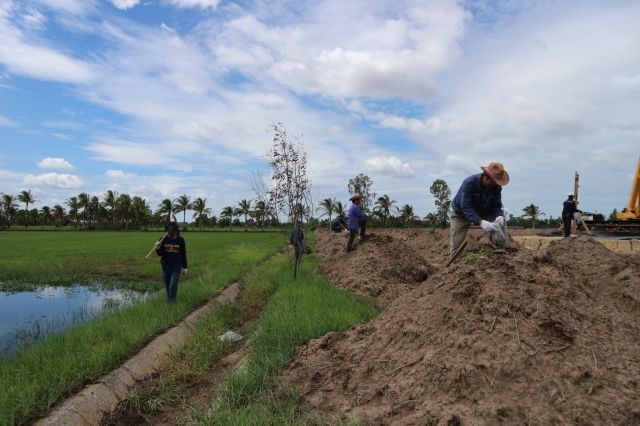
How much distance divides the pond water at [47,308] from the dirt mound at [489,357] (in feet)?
14.9

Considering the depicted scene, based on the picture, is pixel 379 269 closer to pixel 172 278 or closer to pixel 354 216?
pixel 354 216

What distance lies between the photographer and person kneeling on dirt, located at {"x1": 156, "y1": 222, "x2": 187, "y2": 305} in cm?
757

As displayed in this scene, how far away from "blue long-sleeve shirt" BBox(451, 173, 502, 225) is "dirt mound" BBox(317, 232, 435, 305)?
258 centimetres

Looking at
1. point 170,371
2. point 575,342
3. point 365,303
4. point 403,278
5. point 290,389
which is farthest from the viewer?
point 403,278

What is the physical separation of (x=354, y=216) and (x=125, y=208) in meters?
69.1

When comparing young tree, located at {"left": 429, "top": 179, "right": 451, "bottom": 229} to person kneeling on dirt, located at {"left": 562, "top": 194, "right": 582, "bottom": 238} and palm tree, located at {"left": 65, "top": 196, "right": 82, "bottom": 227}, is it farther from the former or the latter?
palm tree, located at {"left": 65, "top": 196, "right": 82, "bottom": 227}

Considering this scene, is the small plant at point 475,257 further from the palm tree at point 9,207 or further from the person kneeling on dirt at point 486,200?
the palm tree at point 9,207

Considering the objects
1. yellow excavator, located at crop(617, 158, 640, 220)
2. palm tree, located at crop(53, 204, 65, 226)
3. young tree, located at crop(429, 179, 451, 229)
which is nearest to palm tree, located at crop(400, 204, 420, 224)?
young tree, located at crop(429, 179, 451, 229)

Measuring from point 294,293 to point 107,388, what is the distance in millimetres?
3632

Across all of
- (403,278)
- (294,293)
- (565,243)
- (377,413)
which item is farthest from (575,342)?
(565,243)

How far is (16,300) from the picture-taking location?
34.7 ft

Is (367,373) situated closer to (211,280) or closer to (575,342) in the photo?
(575,342)

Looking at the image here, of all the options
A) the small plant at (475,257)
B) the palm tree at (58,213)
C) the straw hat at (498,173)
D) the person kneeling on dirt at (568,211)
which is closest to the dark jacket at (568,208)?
the person kneeling on dirt at (568,211)

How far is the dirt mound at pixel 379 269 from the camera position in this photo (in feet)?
28.8
